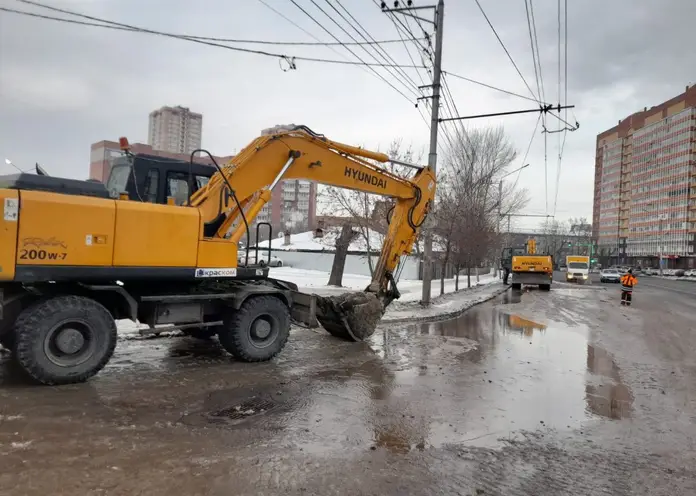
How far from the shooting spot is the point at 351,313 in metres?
9.91

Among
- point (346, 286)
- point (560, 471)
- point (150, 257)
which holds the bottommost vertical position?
point (560, 471)

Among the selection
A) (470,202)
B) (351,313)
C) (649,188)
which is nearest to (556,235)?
(649,188)

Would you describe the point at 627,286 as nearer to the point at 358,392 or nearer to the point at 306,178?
the point at 306,178

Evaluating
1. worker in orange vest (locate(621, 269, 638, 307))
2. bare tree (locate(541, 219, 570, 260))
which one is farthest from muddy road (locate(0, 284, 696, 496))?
bare tree (locate(541, 219, 570, 260))

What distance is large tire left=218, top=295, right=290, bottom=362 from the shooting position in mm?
7855

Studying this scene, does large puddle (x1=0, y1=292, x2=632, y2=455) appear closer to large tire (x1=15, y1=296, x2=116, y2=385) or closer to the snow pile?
large tire (x1=15, y1=296, x2=116, y2=385)

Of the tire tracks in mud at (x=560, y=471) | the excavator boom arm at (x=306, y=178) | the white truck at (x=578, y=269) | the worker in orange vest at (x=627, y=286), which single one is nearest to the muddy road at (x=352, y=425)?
the tire tracks in mud at (x=560, y=471)

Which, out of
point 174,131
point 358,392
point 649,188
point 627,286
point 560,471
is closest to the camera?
point 560,471

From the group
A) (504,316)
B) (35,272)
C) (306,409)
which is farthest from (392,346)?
(504,316)

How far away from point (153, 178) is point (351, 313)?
4431 mm

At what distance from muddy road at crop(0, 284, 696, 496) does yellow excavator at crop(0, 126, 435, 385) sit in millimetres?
574

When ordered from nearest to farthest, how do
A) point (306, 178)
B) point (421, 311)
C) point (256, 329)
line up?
1. point (256, 329)
2. point (306, 178)
3. point (421, 311)

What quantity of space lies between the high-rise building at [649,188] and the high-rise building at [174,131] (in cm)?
9218

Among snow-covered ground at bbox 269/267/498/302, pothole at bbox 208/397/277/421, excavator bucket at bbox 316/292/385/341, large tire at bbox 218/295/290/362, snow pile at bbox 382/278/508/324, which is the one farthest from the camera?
snow-covered ground at bbox 269/267/498/302
